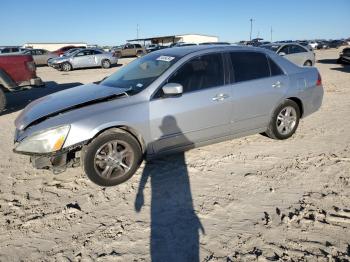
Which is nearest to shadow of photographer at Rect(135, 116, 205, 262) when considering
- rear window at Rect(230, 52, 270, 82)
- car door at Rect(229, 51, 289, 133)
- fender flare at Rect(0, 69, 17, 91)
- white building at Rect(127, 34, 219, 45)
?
car door at Rect(229, 51, 289, 133)

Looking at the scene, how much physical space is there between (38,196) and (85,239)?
48.8 inches

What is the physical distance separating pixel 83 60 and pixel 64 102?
20.3 m

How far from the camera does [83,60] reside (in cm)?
2366

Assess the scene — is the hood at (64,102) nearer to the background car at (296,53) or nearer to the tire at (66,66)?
the background car at (296,53)

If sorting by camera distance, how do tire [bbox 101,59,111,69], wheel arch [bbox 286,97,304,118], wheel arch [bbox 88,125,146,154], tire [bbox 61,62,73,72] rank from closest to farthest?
wheel arch [bbox 88,125,146,154]
wheel arch [bbox 286,97,304,118]
tire [bbox 61,62,73,72]
tire [bbox 101,59,111,69]

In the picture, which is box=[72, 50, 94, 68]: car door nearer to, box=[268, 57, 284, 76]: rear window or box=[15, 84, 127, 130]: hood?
box=[15, 84, 127, 130]: hood

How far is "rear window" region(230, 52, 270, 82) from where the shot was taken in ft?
16.9

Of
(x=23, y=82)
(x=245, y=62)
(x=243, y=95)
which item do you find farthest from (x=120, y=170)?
(x=23, y=82)

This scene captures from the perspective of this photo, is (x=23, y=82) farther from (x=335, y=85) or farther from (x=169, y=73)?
(x=335, y=85)

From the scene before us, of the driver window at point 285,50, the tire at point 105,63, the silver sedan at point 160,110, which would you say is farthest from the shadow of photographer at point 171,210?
the tire at point 105,63

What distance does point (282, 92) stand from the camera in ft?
18.3

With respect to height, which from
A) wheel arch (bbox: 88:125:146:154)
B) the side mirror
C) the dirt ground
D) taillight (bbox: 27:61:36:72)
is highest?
taillight (bbox: 27:61:36:72)

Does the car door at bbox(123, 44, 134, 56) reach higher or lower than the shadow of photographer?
A: higher

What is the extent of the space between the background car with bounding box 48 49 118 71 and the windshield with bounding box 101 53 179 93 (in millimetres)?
18997
